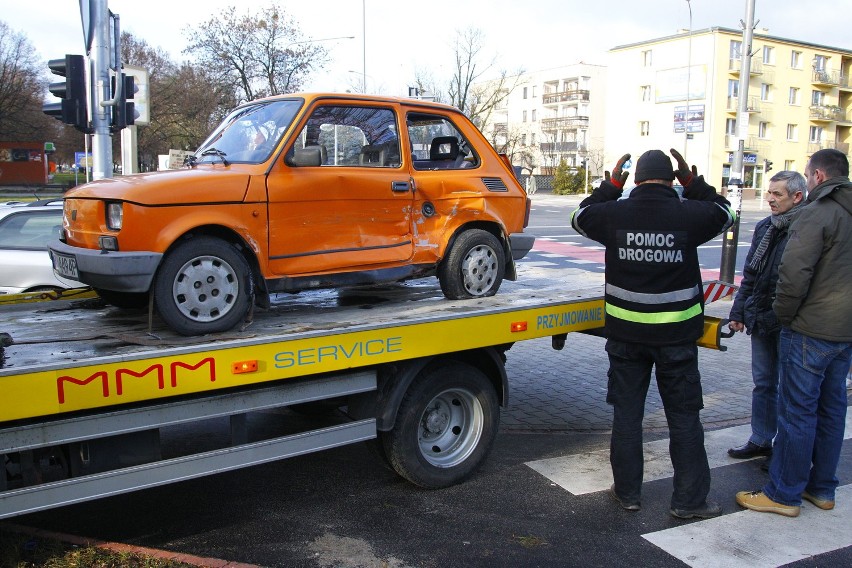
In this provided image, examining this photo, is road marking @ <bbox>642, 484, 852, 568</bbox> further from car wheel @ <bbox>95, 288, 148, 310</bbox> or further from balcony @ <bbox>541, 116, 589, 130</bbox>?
balcony @ <bbox>541, 116, 589, 130</bbox>

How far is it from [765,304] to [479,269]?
2131 millimetres

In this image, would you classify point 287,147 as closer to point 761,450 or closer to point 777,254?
point 777,254

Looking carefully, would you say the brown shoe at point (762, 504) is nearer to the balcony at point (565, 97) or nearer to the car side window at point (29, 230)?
the car side window at point (29, 230)

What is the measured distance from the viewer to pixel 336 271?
5074 mm

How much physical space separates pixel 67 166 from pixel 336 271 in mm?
84927

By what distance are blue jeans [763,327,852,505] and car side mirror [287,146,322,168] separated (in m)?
3.26

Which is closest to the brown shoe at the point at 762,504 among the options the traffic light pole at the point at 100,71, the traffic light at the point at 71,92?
the traffic light pole at the point at 100,71

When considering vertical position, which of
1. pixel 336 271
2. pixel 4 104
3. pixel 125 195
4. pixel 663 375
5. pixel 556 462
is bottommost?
pixel 556 462

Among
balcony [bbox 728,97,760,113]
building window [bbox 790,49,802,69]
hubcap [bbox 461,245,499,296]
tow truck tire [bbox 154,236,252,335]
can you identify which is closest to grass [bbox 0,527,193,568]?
tow truck tire [bbox 154,236,252,335]

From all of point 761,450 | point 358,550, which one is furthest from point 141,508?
point 761,450

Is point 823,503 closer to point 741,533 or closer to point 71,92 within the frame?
point 741,533

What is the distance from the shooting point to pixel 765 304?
17.7ft

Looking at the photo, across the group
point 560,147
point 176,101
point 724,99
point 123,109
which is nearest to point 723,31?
point 724,99

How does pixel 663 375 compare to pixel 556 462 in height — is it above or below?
above
